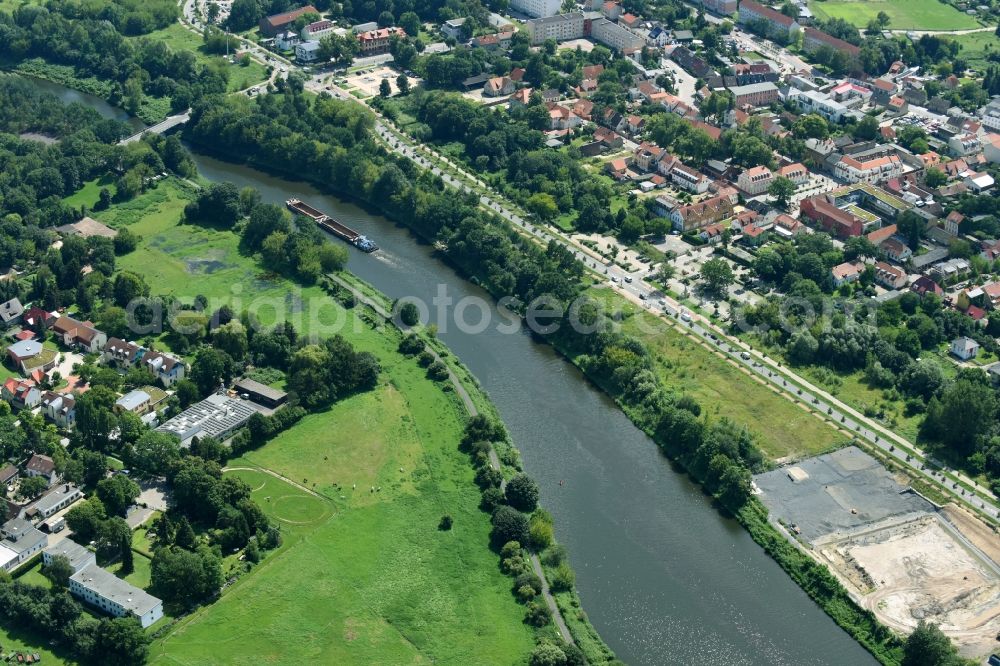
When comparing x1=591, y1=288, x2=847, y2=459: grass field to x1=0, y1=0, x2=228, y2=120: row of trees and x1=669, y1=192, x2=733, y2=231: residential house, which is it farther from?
x1=0, y1=0, x2=228, y2=120: row of trees

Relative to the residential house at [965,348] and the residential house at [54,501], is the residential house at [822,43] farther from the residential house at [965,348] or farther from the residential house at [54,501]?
the residential house at [54,501]

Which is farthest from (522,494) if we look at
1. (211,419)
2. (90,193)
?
(90,193)

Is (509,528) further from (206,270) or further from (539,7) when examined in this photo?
(539,7)

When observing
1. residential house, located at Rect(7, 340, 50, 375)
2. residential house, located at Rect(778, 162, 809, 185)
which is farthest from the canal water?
residential house, located at Rect(778, 162, 809, 185)

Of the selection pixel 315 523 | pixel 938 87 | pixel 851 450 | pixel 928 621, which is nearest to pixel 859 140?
pixel 938 87

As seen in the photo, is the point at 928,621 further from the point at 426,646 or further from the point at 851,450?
the point at 426,646

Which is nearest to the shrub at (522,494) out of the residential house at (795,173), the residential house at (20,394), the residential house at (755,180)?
the residential house at (20,394)

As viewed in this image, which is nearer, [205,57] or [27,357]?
[27,357]
